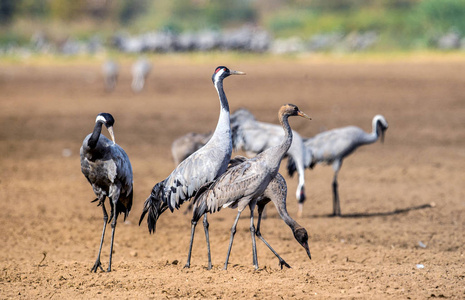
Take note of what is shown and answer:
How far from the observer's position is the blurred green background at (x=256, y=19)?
3784 centimetres

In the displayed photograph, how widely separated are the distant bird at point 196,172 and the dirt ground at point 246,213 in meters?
0.60

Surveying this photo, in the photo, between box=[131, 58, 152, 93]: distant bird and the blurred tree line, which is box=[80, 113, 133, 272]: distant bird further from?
the blurred tree line

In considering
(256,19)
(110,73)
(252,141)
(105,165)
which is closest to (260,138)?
(252,141)

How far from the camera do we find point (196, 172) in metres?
6.43

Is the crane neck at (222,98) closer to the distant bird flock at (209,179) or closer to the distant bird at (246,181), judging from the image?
the distant bird flock at (209,179)

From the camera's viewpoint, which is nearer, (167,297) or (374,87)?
(167,297)

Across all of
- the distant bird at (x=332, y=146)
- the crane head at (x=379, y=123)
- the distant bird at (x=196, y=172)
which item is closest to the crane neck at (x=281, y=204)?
the distant bird at (x=196, y=172)

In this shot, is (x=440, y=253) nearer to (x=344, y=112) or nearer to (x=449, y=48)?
(x=344, y=112)

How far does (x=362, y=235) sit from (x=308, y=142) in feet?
6.56

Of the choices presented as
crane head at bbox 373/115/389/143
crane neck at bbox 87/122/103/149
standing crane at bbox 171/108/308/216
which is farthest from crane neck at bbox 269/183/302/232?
crane head at bbox 373/115/389/143

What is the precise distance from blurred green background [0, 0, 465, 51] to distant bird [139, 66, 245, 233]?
93.3ft

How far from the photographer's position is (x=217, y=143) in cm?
643

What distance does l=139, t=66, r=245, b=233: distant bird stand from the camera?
6.39 metres

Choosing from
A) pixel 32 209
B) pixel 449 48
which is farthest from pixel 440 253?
pixel 449 48
